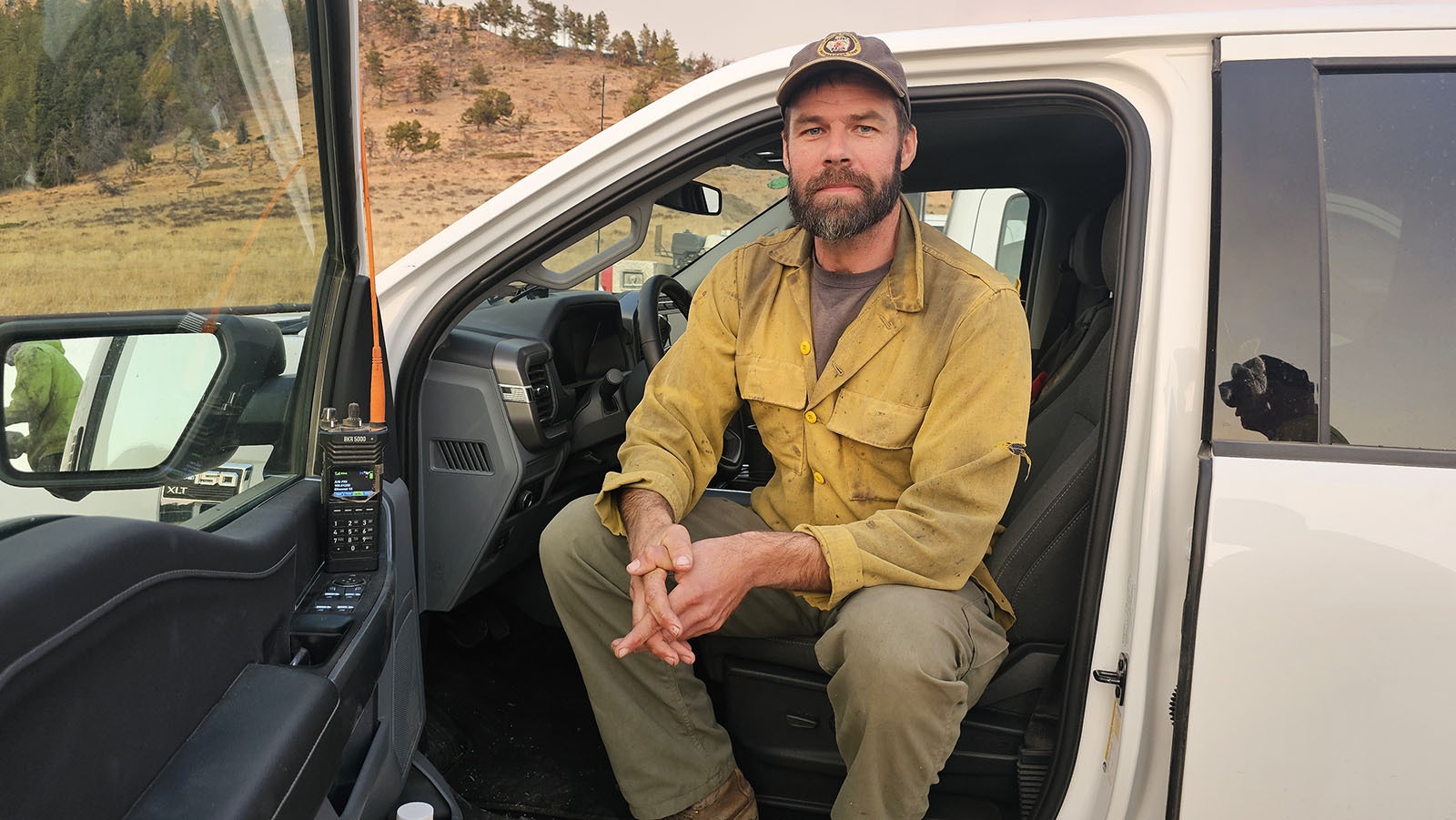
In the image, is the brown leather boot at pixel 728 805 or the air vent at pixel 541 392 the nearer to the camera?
the brown leather boot at pixel 728 805

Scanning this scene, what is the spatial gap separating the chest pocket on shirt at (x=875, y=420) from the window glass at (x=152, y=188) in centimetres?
93

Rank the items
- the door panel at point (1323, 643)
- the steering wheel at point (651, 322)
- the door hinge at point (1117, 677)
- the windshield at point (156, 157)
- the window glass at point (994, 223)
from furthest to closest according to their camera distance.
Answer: the window glass at point (994, 223), the steering wheel at point (651, 322), the door hinge at point (1117, 677), the door panel at point (1323, 643), the windshield at point (156, 157)

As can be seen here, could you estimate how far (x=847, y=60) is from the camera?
156 cm

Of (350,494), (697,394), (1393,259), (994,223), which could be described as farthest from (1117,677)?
(994,223)

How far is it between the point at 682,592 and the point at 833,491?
42 cm

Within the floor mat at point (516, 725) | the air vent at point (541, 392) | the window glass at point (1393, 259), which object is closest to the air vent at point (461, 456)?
the air vent at point (541, 392)

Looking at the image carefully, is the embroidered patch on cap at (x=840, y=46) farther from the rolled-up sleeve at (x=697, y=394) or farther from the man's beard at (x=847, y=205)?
the rolled-up sleeve at (x=697, y=394)

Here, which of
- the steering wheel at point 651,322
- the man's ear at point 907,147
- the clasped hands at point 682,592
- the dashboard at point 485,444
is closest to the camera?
the clasped hands at point 682,592

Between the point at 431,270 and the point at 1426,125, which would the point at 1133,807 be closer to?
the point at 1426,125

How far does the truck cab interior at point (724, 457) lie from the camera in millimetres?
1645

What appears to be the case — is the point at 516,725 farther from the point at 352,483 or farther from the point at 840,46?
the point at 840,46

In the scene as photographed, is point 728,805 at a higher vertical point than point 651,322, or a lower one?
lower

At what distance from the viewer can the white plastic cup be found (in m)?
1.39

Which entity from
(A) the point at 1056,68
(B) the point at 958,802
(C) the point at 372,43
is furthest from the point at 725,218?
(C) the point at 372,43
